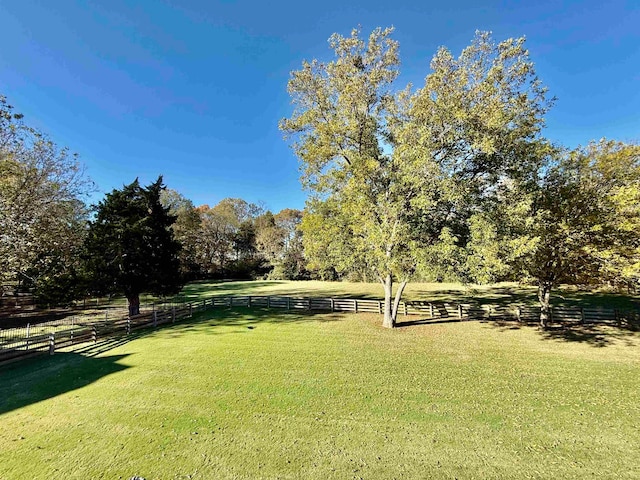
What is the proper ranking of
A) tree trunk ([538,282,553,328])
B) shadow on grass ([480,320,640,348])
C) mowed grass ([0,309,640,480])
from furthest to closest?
1. tree trunk ([538,282,553,328])
2. shadow on grass ([480,320,640,348])
3. mowed grass ([0,309,640,480])

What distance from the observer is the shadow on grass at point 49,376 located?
9320 millimetres

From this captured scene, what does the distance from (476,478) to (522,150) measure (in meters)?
Answer: 14.0

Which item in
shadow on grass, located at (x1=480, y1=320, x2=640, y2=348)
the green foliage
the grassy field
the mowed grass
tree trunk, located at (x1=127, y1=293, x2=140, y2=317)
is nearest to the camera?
the mowed grass

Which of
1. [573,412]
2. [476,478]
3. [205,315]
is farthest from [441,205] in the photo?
[205,315]

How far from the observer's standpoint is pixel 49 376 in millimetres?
10969

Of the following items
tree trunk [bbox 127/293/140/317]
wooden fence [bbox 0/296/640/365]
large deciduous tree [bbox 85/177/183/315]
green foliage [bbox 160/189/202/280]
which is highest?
green foliage [bbox 160/189/202/280]

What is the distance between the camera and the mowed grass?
5988 millimetres

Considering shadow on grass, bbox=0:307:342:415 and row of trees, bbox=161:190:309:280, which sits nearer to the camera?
shadow on grass, bbox=0:307:342:415

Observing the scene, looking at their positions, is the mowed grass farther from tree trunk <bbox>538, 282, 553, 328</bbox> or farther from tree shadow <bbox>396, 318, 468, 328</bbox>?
tree shadow <bbox>396, 318, 468, 328</bbox>

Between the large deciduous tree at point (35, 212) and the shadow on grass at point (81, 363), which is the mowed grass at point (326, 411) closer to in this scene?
the shadow on grass at point (81, 363)

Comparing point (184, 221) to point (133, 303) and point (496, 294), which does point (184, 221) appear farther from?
point (496, 294)

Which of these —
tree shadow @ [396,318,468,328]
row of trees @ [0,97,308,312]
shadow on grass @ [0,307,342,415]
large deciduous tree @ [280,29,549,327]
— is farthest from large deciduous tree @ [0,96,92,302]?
tree shadow @ [396,318,468,328]

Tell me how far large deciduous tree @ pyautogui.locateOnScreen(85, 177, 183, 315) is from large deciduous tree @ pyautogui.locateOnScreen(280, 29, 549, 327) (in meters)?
11.3

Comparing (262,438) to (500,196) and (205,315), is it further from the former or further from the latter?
(205,315)
